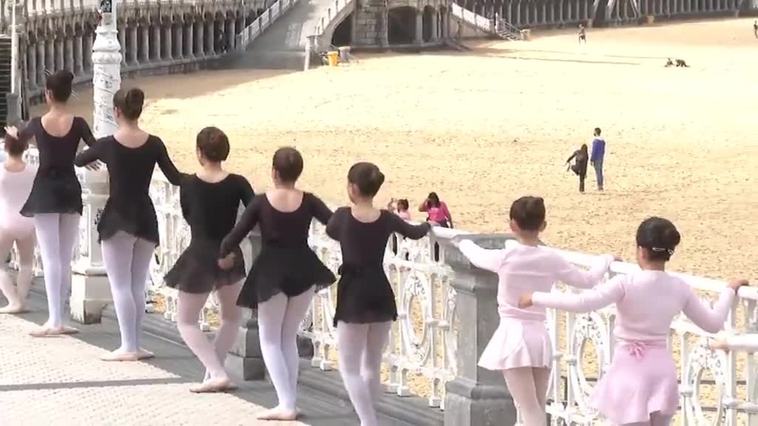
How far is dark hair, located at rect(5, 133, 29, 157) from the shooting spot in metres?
12.1

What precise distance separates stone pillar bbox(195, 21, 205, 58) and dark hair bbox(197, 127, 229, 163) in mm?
61869

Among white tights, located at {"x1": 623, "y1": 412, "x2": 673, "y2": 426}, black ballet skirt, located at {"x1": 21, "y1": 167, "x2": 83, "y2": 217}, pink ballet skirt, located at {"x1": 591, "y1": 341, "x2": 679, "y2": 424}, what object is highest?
black ballet skirt, located at {"x1": 21, "y1": 167, "x2": 83, "y2": 217}

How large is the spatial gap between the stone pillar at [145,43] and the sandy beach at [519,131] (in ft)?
7.72

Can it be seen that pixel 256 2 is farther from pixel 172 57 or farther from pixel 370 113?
pixel 370 113

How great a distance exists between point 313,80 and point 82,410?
162ft

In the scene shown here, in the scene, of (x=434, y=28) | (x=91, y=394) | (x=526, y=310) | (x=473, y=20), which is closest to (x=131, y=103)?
(x=91, y=394)

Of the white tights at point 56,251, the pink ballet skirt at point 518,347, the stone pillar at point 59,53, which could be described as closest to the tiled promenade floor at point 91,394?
the white tights at point 56,251

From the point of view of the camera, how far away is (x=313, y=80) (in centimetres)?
5888

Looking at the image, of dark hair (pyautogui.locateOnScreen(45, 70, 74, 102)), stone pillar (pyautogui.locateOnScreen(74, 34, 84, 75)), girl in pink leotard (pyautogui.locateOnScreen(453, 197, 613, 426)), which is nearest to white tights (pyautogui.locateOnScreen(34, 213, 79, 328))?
dark hair (pyautogui.locateOnScreen(45, 70, 74, 102))

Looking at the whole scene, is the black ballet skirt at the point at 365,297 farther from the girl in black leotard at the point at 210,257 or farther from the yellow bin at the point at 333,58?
the yellow bin at the point at 333,58

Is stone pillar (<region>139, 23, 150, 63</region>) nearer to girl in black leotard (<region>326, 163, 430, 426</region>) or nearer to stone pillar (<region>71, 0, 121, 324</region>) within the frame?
stone pillar (<region>71, 0, 121, 324</region>)

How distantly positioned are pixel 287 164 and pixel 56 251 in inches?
119

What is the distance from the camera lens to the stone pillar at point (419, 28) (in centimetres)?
7931

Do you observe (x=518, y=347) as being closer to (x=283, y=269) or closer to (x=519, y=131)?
(x=283, y=269)
